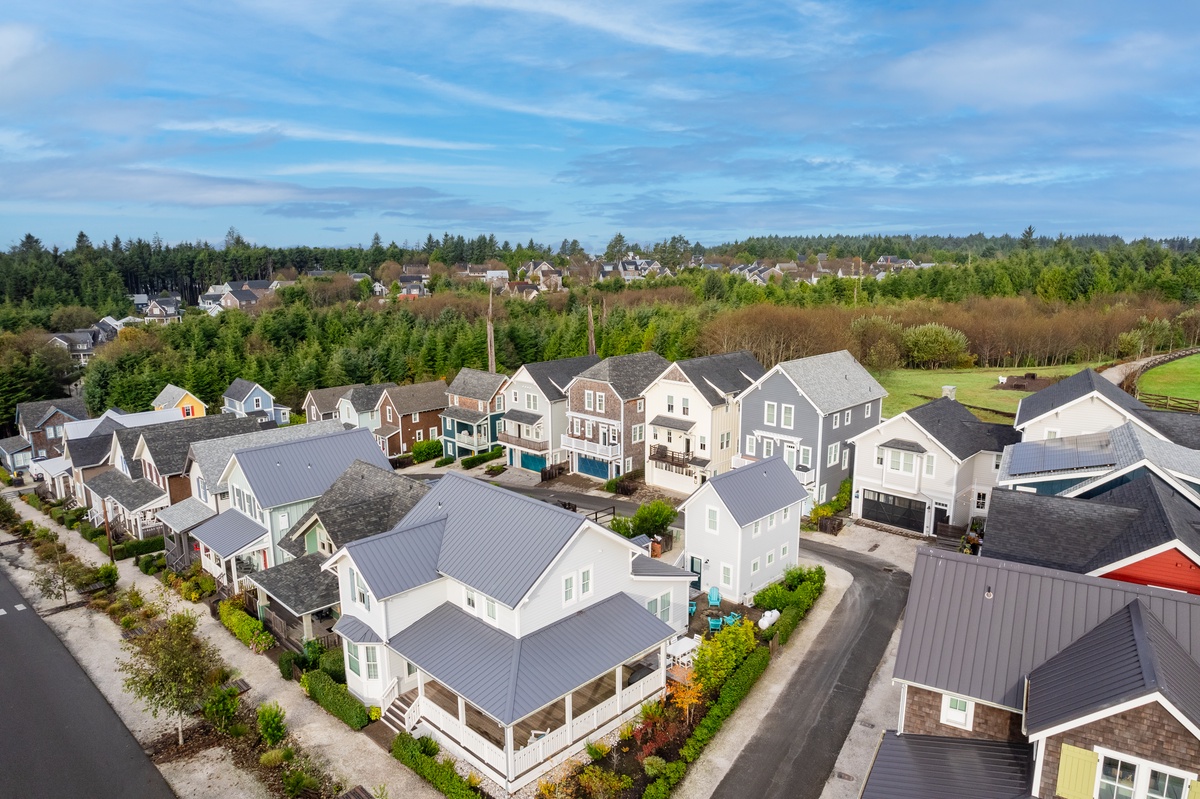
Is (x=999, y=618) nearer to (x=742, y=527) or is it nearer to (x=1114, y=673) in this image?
(x=1114, y=673)

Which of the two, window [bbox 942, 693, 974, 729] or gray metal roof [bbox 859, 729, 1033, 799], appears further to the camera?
window [bbox 942, 693, 974, 729]

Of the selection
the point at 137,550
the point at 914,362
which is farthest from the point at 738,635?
the point at 914,362

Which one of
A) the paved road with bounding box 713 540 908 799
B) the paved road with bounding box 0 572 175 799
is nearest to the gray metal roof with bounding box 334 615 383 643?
the paved road with bounding box 0 572 175 799

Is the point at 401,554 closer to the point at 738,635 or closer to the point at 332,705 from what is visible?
the point at 332,705

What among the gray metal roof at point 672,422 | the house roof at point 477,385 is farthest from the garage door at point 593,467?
the house roof at point 477,385

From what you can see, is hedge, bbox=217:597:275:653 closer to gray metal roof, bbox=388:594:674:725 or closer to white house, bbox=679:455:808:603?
gray metal roof, bbox=388:594:674:725
